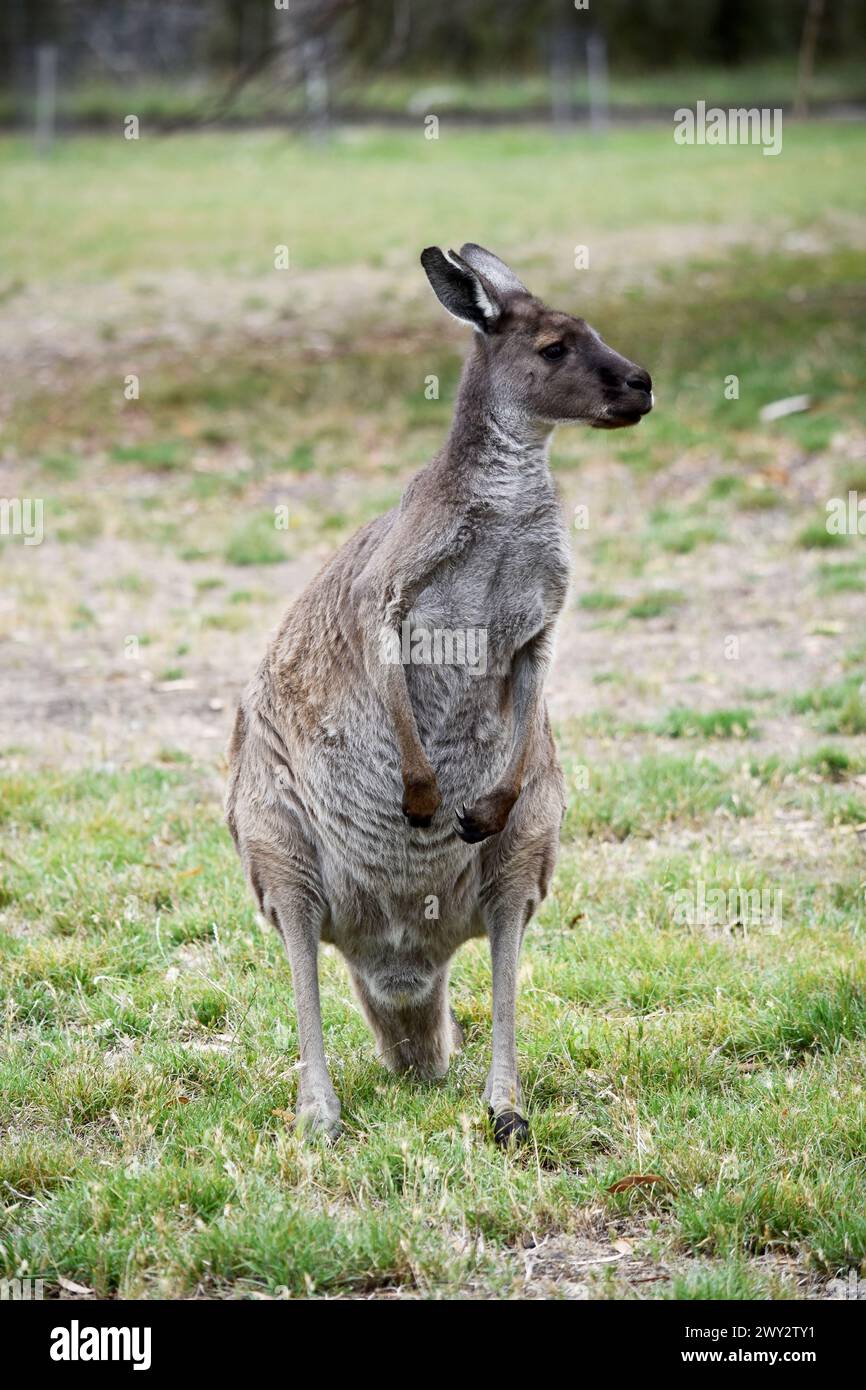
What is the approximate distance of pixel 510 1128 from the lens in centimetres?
359

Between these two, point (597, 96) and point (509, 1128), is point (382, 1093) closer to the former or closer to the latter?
point (509, 1128)

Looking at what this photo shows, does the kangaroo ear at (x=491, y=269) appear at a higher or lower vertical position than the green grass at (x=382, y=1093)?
higher

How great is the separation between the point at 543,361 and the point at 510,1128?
70.1 inches

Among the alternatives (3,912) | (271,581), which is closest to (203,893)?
(3,912)

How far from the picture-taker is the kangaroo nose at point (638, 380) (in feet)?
12.6

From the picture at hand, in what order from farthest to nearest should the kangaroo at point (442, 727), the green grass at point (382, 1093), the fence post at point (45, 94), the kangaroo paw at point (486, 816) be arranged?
the fence post at point (45, 94) → the kangaroo at point (442, 727) → the kangaroo paw at point (486, 816) → the green grass at point (382, 1093)

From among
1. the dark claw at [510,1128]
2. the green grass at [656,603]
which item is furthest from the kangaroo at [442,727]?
the green grass at [656,603]

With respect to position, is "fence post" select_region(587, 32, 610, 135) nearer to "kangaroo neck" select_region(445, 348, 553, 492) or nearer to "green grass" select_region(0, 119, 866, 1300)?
"green grass" select_region(0, 119, 866, 1300)

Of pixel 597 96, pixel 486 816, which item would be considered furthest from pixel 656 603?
pixel 597 96

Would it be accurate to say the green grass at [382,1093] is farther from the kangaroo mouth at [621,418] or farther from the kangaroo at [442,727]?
the kangaroo mouth at [621,418]

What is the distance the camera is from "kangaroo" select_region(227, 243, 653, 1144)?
3676 mm

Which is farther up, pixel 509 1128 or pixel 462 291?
pixel 462 291

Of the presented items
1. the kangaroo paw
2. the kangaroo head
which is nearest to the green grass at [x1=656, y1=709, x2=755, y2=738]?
the kangaroo head

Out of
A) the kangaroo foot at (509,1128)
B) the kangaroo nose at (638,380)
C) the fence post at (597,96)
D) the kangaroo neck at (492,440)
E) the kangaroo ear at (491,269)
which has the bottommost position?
the kangaroo foot at (509,1128)
